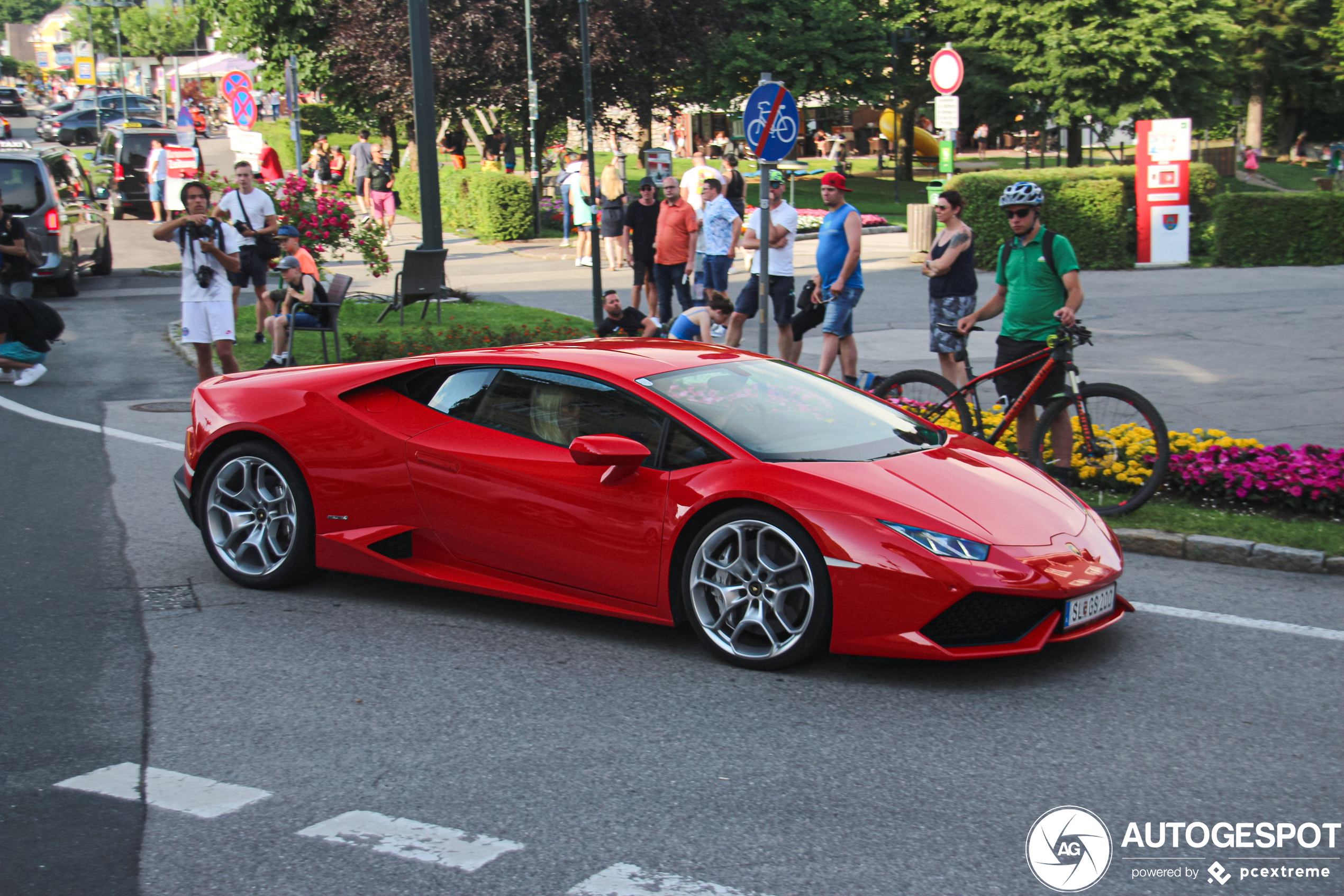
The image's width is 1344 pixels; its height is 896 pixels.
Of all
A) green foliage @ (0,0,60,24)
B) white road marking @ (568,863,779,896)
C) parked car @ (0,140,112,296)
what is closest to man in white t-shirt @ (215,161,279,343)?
parked car @ (0,140,112,296)

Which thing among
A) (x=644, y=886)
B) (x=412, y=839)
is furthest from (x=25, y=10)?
(x=644, y=886)

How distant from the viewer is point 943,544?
4.95 metres

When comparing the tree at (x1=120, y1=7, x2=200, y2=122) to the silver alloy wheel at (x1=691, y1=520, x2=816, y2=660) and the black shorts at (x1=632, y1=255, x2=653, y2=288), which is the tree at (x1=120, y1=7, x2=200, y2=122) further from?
the silver alloy wheel at (x1=691, y1=520, x2=816, y2=660)

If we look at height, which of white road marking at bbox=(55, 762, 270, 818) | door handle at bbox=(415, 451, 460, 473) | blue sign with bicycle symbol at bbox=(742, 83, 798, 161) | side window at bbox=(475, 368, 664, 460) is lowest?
white road marking at bbox=(55, 762, 270, 818)

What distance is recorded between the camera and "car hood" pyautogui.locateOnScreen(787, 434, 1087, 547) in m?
5.05

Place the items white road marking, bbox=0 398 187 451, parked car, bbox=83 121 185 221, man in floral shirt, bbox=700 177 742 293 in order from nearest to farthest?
white road marking, bbox=0 398 187 451 < man in floral shirt, bbox=700 177 742 293 < parked car, bbox=83 121 185 221

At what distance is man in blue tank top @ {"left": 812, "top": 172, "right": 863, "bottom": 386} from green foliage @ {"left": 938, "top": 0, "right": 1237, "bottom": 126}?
3289 cm

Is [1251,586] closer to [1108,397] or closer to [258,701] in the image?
[1108,397]

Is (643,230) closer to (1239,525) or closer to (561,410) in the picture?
(1239,525)

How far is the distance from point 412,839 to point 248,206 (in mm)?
11562

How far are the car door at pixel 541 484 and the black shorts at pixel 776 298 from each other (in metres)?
7.03

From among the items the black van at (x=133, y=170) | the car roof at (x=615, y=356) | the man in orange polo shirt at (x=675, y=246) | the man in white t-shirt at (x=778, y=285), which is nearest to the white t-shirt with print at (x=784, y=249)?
the man in white t-shirt at (x=778, y=285)

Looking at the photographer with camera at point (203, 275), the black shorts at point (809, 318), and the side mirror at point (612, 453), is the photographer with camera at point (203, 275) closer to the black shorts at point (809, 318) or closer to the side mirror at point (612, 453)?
the black shorts at point (809, 318)

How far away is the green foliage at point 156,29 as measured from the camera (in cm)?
10181
